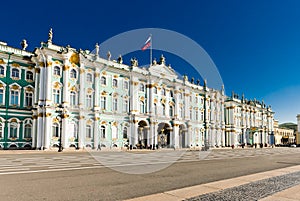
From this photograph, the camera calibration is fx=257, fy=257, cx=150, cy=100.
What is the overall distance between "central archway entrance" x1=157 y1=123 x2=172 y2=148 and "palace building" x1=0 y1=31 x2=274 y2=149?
224 millimetres

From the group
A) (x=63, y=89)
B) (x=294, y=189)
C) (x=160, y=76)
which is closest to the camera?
(x=294, y=189)

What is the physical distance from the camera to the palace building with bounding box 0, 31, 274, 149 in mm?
36812

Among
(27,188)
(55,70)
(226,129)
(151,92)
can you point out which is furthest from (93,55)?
(226,129)

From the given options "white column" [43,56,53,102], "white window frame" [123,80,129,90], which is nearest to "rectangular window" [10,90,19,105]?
"white column" [43,56,53,102]

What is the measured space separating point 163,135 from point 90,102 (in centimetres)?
2127

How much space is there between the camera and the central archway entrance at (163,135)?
2156 inches

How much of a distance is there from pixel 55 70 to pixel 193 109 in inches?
1356

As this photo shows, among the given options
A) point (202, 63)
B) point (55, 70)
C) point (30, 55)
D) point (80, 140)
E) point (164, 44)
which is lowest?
point (80, 140)

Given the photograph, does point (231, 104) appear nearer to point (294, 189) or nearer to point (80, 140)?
point (80, 140)

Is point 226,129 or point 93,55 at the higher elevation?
point 93,55

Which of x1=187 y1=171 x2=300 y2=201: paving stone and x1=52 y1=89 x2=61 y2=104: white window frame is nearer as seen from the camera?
x1=187 y1=171 x2=300 y2=201: paving stone

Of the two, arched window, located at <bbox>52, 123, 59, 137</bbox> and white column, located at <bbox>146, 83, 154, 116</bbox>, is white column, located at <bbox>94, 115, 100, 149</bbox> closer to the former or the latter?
arched window, located at <bbox>52, 123, 59, 137</bbox>

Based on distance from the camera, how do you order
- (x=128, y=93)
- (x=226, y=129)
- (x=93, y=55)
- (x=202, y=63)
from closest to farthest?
(x=202, y=63), (x=93, y=55), (x=128, y=93), (x=226, y=129)

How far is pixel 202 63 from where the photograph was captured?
12.6 meters
